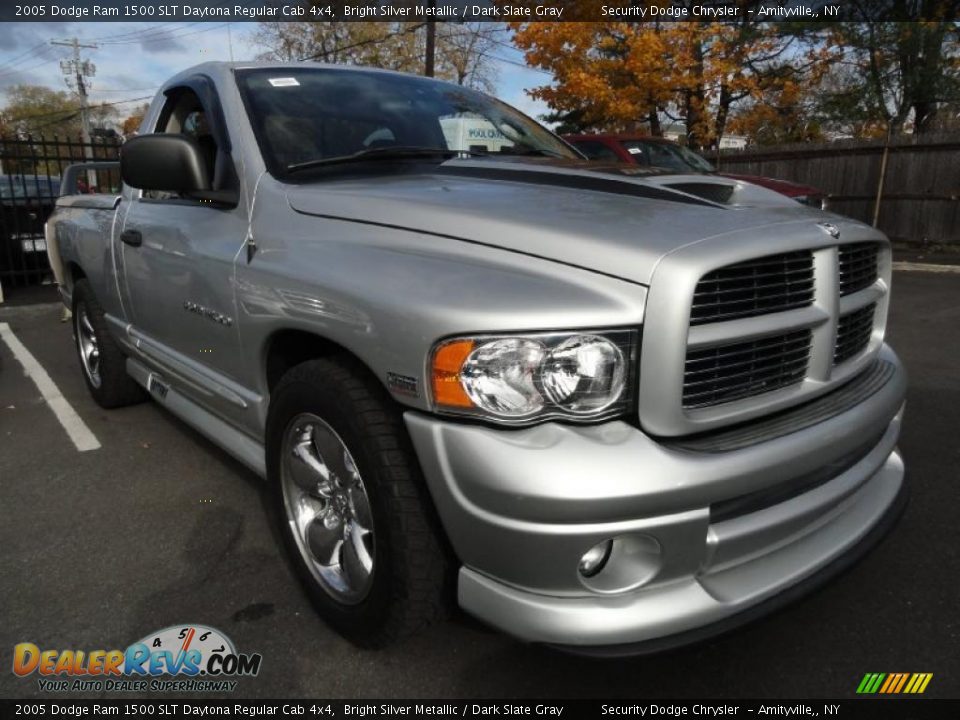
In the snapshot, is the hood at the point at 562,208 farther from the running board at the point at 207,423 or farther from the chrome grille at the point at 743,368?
the running board at the point at 207,423

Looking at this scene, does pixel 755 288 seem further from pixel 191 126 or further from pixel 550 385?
pixel 191 126

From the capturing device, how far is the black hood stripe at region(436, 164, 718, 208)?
213cm

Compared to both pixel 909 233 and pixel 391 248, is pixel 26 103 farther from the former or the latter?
pixel 391 248

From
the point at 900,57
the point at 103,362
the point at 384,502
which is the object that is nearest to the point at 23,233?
the point at 103,362

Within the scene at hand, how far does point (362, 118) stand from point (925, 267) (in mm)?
9936

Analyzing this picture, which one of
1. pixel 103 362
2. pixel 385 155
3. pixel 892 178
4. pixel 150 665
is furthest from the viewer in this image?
pixel 892 178

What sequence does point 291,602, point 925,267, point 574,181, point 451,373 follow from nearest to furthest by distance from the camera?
point 451,373 < point 574,181 < point 291,602 < point 925,267

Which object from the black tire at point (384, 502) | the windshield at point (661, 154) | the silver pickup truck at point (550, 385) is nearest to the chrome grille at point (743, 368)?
the silver pickup truck at point (550, 385)

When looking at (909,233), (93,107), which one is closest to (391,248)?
(909,233)

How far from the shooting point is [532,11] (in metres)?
14.8

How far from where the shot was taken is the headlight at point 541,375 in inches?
65.6

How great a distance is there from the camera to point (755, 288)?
5.86 feet

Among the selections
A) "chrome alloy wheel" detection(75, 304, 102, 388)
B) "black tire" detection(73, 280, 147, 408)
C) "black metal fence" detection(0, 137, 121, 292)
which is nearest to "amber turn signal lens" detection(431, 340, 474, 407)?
"black tire" detection(73, 280, 147, 408)

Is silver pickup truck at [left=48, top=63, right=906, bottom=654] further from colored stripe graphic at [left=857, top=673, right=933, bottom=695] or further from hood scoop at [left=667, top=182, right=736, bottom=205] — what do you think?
colored stripe graphic at [left=857, top=673, right=933, bottom=695]
